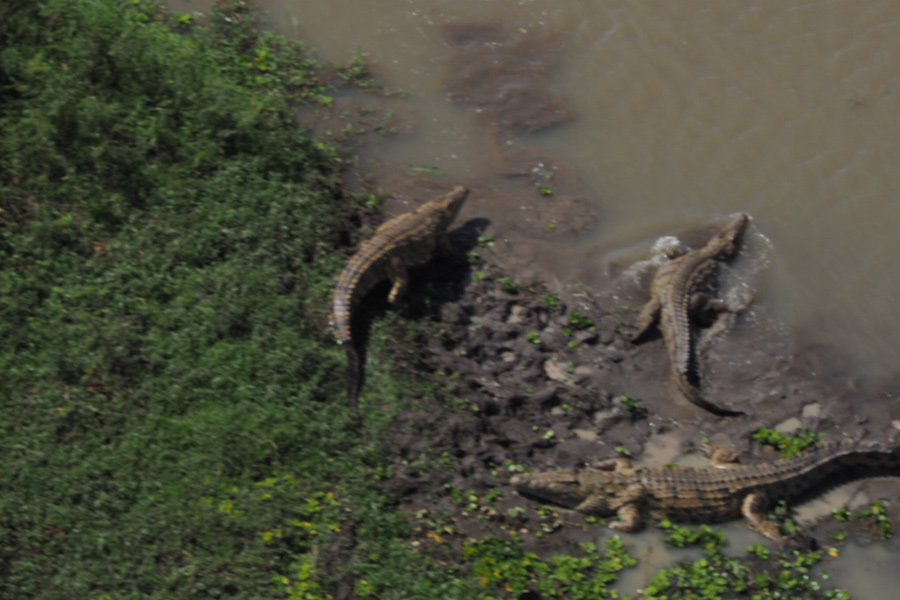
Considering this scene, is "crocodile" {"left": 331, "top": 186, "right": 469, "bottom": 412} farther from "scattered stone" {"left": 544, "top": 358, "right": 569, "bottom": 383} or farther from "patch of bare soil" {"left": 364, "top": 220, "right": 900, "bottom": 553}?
"scattered stone" {"left": 544, "top": 358, "right": 569, "bottom": 383}

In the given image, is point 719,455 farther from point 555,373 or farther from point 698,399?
point 555,373

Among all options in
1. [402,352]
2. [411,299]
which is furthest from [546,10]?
[402,352]

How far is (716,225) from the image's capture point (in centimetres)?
1005

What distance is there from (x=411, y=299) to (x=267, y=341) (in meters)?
1.60

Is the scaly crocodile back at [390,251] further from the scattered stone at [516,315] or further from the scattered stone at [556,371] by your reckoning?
the scattered stone at [556,371]

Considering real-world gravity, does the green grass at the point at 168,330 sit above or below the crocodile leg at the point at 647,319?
above

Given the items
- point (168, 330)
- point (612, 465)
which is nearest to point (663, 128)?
point (612, 465)

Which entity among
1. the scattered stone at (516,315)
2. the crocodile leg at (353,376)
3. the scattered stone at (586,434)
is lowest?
the scattered stone at (586,434)

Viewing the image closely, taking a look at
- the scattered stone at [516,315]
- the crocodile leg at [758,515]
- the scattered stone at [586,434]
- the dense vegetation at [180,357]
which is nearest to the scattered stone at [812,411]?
the crocodile leg at [758,515]

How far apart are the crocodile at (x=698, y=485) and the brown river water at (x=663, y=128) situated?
1.33 m

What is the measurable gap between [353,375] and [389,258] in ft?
4.39

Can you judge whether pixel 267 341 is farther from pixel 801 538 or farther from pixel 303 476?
pixel 801 538

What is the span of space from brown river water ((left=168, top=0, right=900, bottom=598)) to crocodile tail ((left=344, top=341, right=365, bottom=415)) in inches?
93.4

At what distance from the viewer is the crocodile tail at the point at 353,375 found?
770 centimetres
